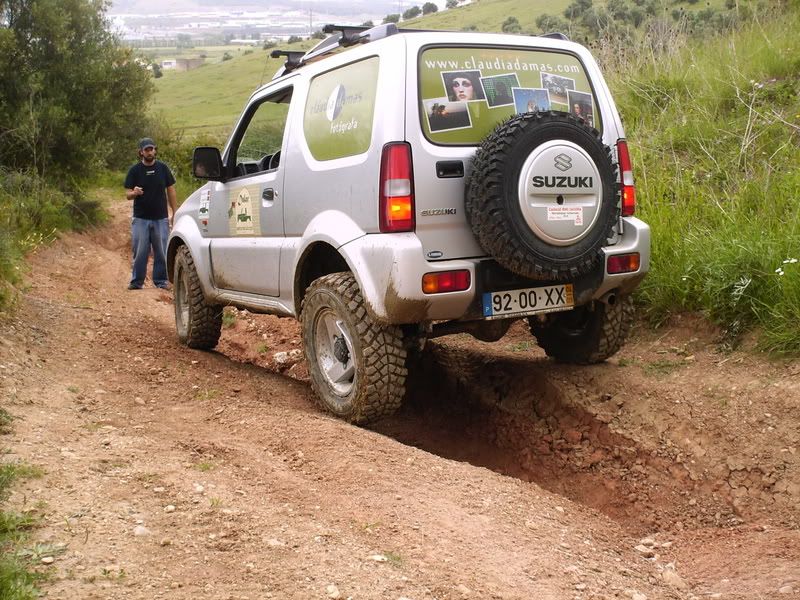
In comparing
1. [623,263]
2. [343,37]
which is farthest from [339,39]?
[623,263]

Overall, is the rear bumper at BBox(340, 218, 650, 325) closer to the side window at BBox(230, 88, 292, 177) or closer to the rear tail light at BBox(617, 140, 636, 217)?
the rear tail light at BBox(617, 140, 636, 217)

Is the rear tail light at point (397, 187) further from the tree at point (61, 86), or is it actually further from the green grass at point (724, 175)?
the tree at point (61, 86)

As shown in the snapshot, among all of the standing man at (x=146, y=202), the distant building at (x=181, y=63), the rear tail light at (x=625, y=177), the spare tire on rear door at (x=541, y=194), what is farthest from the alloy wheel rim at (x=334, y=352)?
the distant building at (x=181, y=63)

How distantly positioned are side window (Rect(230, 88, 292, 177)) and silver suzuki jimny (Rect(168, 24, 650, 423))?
125mm

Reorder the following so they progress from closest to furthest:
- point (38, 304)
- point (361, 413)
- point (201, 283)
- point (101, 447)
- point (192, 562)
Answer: point (192, 562) → point (101, 447) → point (361, 413) → point (201, 283) → point (38, 304)

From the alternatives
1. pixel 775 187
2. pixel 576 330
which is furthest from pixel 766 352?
pixel 775 187

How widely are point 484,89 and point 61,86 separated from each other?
12.8 metres

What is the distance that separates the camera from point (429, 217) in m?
4.22

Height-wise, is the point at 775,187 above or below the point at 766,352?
above

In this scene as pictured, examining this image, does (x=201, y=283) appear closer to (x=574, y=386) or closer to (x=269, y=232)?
(x=269, y=232)

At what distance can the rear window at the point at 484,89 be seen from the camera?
14.1ft

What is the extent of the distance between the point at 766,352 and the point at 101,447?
146 inches

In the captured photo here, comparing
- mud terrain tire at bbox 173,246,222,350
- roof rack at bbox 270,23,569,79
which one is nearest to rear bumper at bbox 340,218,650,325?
roof rack at bbox 270,23,569,79

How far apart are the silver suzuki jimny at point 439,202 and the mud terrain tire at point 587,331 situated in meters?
0.01
